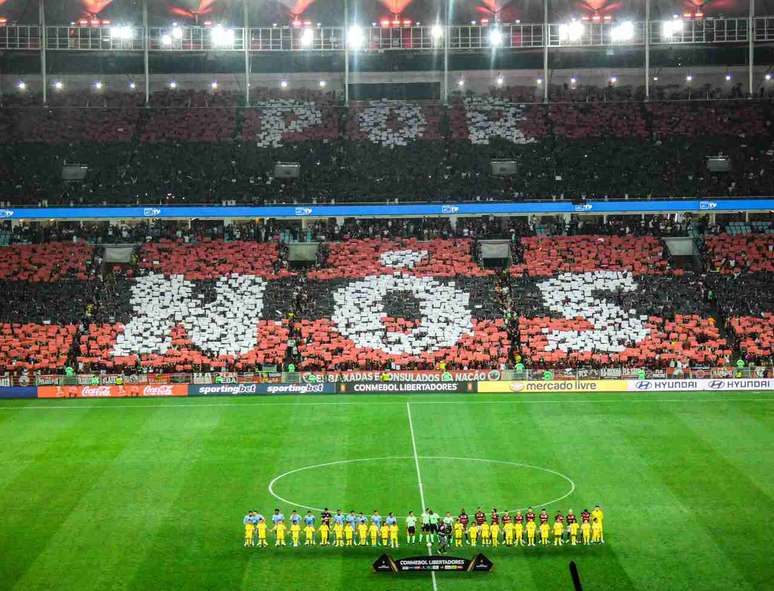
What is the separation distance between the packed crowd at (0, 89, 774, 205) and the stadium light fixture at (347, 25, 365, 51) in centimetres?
406

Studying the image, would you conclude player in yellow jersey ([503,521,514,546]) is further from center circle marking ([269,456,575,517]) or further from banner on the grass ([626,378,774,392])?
banner on the grass ([626,378,774,392])

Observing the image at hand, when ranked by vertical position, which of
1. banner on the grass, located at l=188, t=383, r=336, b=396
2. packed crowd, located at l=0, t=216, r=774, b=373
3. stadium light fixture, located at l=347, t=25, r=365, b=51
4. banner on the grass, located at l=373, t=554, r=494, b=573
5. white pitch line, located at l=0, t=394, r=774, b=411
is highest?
stadium light fixture, located at l=347, t=25, r=365, b=51

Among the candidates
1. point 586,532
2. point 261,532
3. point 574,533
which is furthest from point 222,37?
point 586,532

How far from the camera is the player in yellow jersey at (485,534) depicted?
3044cm

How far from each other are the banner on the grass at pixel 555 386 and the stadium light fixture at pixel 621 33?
31832 millimetres

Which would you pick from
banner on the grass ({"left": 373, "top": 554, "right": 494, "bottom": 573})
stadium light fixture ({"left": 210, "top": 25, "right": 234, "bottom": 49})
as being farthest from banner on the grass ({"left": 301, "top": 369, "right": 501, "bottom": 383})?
stadium light fixture ({"left": 210, "top": 25, "right": 234, "bottom": 49})

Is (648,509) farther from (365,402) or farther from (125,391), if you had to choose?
(125,391)

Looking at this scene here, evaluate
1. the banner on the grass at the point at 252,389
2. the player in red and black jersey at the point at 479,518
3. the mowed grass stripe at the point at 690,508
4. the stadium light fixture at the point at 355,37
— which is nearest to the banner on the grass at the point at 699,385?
the mowed grass stripe at the point at 690,508

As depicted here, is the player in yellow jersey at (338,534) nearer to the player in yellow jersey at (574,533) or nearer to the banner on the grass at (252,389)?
the player in yellow jersey at (574,533)

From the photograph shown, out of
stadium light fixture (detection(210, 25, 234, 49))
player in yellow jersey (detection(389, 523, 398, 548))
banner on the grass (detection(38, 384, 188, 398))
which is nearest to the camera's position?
player in yellow jersey (detection(389, 523, 398, 548))

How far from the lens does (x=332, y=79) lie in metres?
81.1

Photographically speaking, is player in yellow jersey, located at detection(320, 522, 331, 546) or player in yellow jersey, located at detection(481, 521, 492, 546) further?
player in yellow jersey, located at detection(320, 522, 331, 546)

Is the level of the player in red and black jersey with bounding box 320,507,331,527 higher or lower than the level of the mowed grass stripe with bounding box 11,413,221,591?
higher

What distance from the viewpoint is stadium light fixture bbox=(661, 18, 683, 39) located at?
75188 mm
